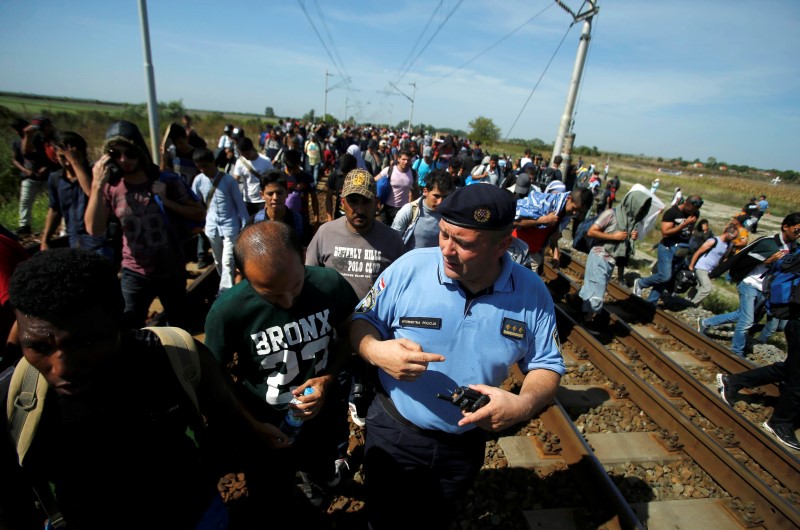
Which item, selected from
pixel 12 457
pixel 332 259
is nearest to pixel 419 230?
pixel 332 259

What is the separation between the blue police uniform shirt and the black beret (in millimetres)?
294

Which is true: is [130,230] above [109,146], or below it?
below

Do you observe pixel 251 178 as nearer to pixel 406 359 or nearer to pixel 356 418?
pixel 356 418

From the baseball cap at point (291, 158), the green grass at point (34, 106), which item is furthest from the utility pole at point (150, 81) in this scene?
the green grass at point (34, 106)

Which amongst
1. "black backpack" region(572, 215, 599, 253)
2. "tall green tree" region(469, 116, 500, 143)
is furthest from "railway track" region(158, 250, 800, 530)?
"tall green tree" region(469, 116, 500, 143)

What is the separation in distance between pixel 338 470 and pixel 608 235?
4748 millimetres

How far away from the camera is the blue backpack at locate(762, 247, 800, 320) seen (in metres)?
4.16

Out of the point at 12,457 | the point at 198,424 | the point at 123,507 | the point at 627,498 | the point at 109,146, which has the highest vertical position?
the point at 109,146

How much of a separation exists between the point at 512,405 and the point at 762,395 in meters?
5.47

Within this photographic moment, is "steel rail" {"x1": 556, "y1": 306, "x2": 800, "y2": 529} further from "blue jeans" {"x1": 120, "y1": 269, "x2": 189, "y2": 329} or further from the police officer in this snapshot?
"blue jeans" {"x1": 120, "y1": 269, "x2": 189, "y2": 329}

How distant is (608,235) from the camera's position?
5.45 meters

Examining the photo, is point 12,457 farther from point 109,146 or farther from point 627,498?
point 627,498

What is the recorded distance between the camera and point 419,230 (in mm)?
4207

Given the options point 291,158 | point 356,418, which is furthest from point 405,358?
point 291,158
